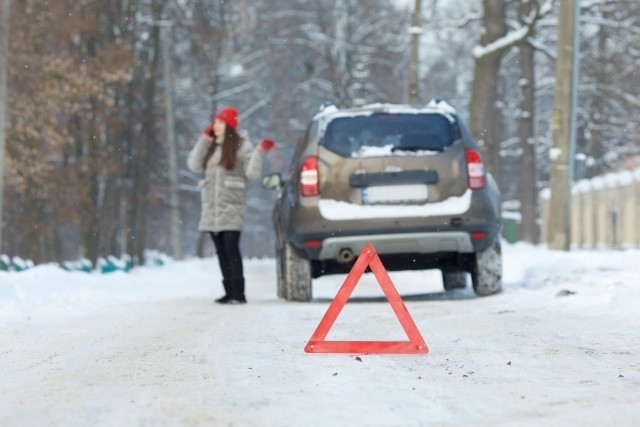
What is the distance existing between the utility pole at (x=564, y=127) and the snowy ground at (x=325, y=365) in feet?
18.4

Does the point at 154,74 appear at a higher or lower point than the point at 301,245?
higher

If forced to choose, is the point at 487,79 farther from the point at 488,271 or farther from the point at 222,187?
the point at 488,271

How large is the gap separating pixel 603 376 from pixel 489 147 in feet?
61.9

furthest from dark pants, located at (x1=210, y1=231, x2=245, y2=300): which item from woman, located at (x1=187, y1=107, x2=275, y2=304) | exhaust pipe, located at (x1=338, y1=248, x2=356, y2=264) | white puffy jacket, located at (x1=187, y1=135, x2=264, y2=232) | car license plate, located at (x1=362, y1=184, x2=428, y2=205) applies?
car license plate, located at (x1=362, y1=184, x2=428, y2=205)

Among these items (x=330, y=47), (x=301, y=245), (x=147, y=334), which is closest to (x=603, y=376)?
(x=147, y=334)

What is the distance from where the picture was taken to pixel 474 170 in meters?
10.6

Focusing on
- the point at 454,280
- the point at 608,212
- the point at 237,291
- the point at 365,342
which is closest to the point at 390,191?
the point at 237,291

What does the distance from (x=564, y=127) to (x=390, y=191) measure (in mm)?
6807

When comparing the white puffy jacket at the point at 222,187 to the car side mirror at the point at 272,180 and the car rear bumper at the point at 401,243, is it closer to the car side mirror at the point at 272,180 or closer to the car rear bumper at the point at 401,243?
the car side mirror at the point at 272,180

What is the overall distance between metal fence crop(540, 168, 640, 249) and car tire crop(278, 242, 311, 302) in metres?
10.9

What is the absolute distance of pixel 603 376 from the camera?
546 centimetres

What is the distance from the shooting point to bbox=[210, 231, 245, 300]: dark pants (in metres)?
11.8

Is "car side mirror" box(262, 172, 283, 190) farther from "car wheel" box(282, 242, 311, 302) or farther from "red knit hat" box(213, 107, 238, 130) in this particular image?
"car wheel" box(282, 242, 311, 302)

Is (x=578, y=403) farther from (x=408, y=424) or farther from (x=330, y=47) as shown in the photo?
(x=330, y=47)
